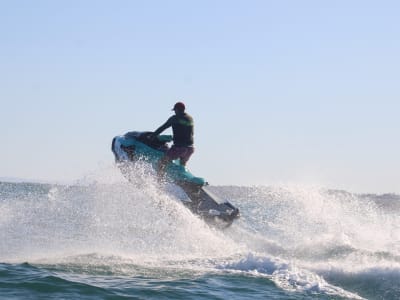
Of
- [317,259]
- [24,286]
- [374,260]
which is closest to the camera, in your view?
[24,286]

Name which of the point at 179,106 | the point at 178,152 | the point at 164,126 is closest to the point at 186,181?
the point at 178,152

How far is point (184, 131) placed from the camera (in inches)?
570

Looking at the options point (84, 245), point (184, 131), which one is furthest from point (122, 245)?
point (184, 131)

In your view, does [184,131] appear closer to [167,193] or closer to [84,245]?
[167,193]

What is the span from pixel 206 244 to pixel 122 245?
5.93 ft

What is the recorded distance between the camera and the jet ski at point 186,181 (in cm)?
1452

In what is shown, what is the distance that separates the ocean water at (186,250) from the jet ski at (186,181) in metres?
0.25

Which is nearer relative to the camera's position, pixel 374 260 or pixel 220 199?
pixel 374 260

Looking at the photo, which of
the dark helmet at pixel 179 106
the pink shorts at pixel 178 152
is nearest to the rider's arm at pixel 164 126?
the dark helmet at pixel 179 106

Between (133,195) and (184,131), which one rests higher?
(184,131)

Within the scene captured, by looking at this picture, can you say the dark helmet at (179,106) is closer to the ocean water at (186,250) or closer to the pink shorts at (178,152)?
the pink shorts at (178,152)

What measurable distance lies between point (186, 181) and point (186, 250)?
83.7 inches

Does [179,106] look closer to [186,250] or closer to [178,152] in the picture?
[178,152]

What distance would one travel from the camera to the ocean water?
9055 millimetres
